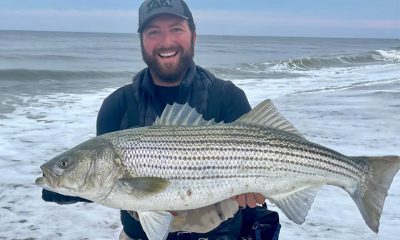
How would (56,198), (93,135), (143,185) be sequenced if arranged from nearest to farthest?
(143,185), (56,198), (93,135)

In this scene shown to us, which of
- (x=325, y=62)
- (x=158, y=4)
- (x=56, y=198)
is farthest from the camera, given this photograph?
(x=325, y=62)

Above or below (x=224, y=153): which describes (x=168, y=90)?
above

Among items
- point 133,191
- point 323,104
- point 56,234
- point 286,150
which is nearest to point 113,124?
point 133,191

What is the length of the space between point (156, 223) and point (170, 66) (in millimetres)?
1336

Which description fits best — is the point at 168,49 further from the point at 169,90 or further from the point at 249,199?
→ the point at 249,199

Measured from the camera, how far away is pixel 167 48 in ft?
13.5

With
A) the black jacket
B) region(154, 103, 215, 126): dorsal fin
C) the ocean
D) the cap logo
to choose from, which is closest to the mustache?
the black jacket

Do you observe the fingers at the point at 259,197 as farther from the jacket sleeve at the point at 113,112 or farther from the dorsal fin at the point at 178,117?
the jacket sleeve at the point at 113,112

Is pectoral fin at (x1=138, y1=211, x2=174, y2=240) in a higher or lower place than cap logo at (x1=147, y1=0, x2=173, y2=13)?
lower

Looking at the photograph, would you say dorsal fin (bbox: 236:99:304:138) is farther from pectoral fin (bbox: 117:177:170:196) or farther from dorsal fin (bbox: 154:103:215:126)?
pectoral fin (bbox: 117:177:170:196)

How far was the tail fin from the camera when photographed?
3.45 m

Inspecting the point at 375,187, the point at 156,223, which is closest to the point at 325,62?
the point at 375,187

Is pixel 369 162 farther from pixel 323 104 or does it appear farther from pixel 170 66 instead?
pixel 323 104

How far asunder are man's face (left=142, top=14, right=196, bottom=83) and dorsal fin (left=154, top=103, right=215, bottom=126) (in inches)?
26.0
